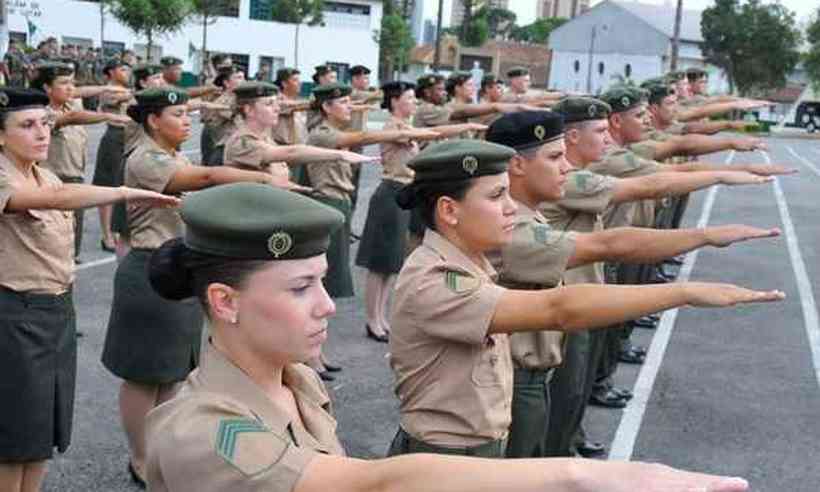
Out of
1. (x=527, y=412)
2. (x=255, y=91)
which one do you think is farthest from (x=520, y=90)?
(x=527, y=412)

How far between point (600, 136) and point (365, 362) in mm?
2889

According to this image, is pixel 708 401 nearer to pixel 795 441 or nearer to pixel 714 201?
pixel 795 441

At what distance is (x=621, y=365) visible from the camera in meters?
7.88

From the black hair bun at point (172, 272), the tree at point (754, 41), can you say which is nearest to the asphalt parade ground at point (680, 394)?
the black hair bun at point (172, 272)

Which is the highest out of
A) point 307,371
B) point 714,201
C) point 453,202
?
point 453,202

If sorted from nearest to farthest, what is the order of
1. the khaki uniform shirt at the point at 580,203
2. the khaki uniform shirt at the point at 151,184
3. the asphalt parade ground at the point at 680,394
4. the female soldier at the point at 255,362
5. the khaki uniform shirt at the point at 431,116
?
1. the female soldier at the point at 255,362
2. the khaki uniform shirt at the point at 580,203
3. the khaki uniform shirt at the point at 151,184
4. the asphalt parade ground at the point at 680,394
5. the khaki uniform shirt at the point at 431,116

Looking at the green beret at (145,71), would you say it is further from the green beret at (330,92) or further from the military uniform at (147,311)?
the military uniform at (147,311)

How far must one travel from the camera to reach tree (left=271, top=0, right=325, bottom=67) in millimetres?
53344

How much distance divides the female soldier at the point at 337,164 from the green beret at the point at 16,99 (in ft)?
9.76

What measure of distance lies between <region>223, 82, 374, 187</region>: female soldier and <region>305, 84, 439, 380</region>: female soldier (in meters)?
0.92

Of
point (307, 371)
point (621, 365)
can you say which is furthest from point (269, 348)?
point (621, 365)

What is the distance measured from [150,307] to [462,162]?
7.35ft

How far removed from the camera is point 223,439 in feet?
6.18

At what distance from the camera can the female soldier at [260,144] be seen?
5953 millimetres
